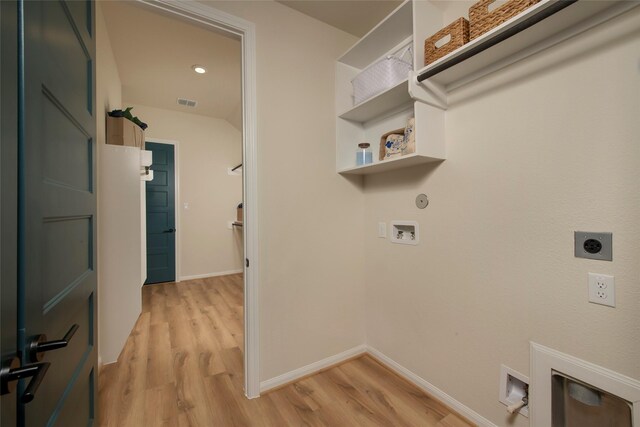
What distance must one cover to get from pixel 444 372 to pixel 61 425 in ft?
5.70

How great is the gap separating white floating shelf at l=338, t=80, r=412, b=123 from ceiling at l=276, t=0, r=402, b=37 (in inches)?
26.0

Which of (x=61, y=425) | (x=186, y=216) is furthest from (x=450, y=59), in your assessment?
(x=186, y=216)

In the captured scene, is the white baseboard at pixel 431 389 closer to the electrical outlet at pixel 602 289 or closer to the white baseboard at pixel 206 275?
the electrical outlet at pixel 602 289

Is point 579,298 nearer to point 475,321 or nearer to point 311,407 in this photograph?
point 475,321

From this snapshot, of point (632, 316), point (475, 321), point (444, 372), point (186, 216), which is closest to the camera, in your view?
point (632, 316)

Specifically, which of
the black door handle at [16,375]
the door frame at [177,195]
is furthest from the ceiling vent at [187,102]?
the black door handle at [16,375]

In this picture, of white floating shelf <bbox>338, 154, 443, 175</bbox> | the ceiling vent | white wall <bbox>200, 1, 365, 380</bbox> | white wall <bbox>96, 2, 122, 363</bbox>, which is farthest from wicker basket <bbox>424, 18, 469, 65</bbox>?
the ceiling vent

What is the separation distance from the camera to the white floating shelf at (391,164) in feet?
5.01

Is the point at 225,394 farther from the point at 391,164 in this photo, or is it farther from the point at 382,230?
the point at 391,164

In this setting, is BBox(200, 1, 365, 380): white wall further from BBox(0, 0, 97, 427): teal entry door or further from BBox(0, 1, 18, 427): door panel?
BBox(0, 1, 18, 427): door panel

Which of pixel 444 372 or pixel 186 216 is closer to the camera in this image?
pixel 444 372

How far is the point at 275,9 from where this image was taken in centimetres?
178

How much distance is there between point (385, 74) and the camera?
166 cm

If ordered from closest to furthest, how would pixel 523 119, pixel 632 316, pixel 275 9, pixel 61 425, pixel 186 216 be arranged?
pixel 61 425 → pixel 632 316 → pixel 523 119 → pixel 275 9 → pixel 186 216
